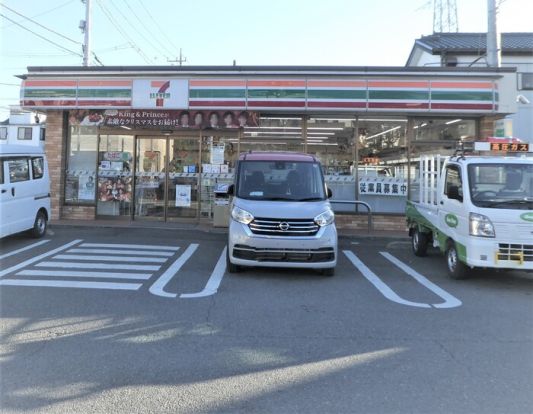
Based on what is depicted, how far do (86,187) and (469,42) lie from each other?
A: 21394 millimetres

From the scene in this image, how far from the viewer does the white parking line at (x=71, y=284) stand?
7.07m

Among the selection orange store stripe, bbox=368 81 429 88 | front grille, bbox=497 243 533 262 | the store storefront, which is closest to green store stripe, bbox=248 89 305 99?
the store storefront

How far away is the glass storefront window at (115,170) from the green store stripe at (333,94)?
5450 mm

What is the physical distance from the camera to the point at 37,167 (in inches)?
428

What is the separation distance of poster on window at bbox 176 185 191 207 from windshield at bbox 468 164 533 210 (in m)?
8.25

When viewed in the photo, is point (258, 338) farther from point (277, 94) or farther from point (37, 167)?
point (277, 94)

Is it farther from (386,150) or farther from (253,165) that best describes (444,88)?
(253,165)

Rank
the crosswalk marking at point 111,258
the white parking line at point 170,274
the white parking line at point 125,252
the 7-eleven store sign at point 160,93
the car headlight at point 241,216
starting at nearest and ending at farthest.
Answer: the white parking line at point 170,274 → the car headlight at point 241,216 → the crosswalk marking at point 111,258 → the white parking line at point 125,252 → the 7-eleven store sign at point 160,93

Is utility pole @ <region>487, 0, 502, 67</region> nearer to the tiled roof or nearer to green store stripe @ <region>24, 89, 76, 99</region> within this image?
→ the tiled roof

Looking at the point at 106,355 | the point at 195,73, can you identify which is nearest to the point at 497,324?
the point at 106,355

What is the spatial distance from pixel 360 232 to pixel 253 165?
5227 millimetres

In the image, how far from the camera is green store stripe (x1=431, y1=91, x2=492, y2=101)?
12.8 metres

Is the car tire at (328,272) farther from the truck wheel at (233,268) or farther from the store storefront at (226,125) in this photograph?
the store storefront at (226,125)

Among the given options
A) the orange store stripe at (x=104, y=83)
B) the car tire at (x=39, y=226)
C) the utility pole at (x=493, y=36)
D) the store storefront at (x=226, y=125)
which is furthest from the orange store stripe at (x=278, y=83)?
the car tire at (x=39, y=226)
